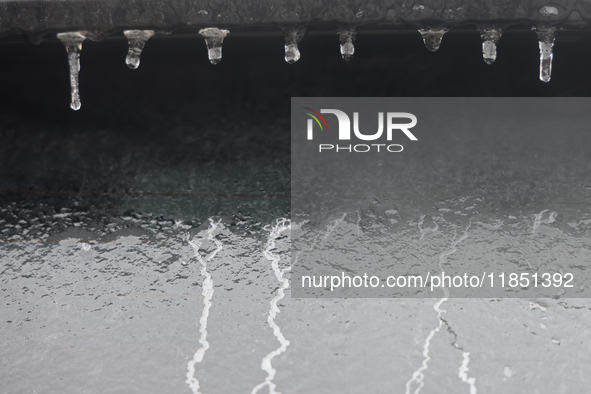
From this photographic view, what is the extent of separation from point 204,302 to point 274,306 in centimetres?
23

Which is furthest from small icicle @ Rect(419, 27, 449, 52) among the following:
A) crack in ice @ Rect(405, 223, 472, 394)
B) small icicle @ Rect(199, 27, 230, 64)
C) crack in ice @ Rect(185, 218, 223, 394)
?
crack in ice @ Rect(185, 218, 223, 394)

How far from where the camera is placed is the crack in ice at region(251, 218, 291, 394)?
1.28 m

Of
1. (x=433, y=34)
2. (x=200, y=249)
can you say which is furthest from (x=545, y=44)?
(x=200, y=249)

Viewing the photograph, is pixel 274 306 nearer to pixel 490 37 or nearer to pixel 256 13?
pixel 256 13

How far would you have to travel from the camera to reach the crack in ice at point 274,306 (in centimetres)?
128

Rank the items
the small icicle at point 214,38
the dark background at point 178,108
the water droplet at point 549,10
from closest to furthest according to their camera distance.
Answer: the water droplet at point 549,10, the small icicle at point 214,38, the dark background at point 178,108

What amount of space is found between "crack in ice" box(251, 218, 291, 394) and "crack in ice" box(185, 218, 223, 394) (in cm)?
18

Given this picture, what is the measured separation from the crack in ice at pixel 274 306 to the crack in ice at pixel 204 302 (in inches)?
7.0

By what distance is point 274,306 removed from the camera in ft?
4.46

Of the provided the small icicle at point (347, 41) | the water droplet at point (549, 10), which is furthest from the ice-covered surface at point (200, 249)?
the water droplet at point (549, 10)

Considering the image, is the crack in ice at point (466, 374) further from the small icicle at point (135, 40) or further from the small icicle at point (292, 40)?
the small icicle at point (135, 40)

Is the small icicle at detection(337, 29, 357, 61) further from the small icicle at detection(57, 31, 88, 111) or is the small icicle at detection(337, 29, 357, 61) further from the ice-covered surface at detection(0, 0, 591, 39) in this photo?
the small icicle at detection(57, 31, 88, 111)

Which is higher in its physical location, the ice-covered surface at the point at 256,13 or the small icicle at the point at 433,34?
the ice-covered surface at the point at 256,13

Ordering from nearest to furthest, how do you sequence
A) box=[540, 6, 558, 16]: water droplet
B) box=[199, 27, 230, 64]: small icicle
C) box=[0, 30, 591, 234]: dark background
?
box=[540, 6, 558, 16]: water droplet, box=[199, 27, 230, 64]: small icicle, box=[0, 30, 591, 234]: dark background
